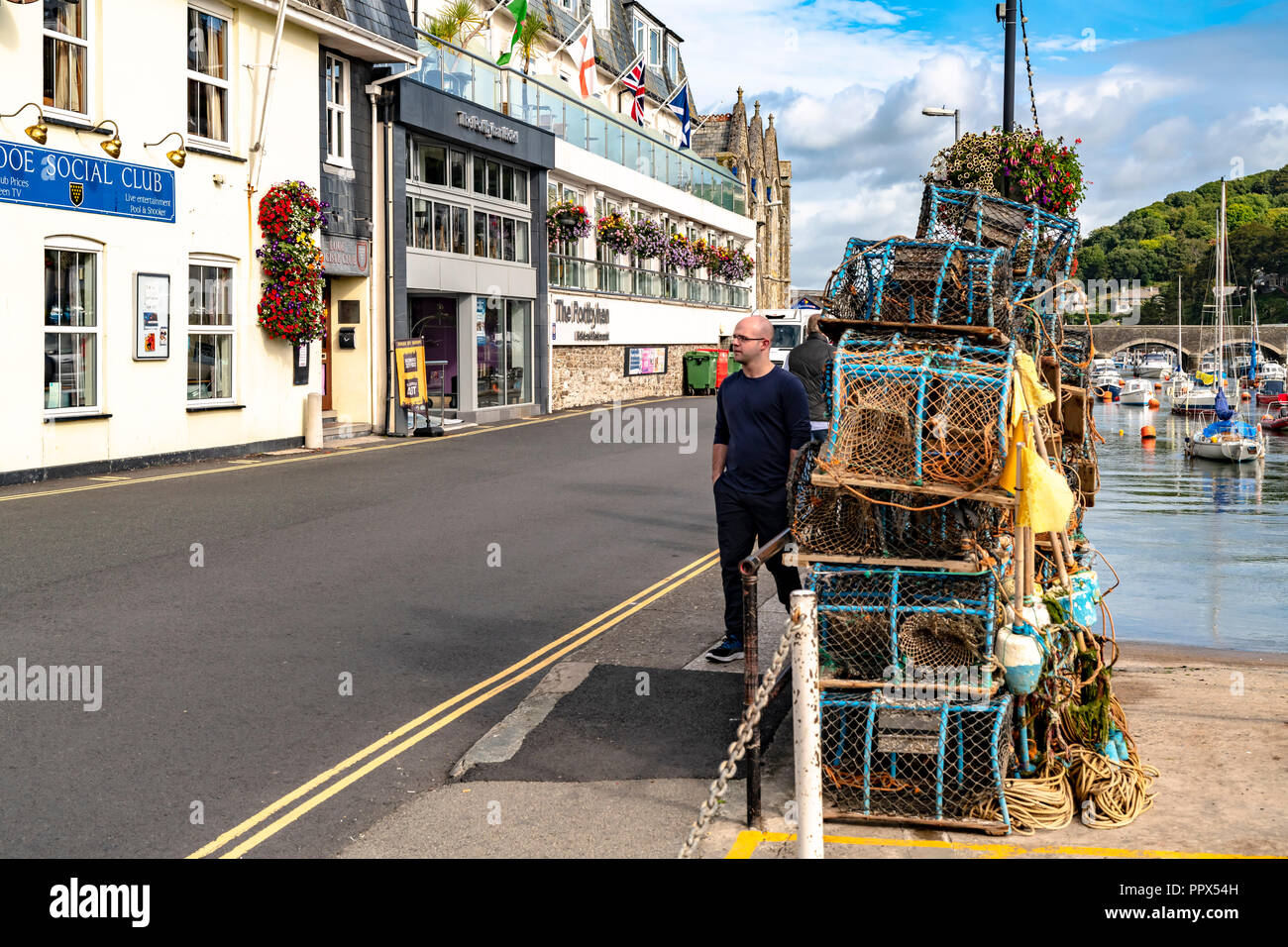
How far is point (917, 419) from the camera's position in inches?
196

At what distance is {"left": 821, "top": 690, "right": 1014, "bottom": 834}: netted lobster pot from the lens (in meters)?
4.96

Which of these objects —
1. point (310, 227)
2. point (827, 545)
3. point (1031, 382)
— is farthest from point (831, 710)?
point (310, 227)

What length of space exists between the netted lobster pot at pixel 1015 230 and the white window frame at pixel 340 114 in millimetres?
16783

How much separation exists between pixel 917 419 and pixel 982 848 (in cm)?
172

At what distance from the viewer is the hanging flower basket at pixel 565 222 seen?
31781 millimetres

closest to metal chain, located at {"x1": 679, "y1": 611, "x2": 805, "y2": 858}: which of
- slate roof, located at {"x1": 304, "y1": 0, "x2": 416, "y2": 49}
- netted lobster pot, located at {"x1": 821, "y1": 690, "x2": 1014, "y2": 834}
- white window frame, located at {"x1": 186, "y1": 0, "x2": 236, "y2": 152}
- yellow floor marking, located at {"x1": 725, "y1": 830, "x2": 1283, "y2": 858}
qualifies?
yellow floor marking, located at {"x1": 725, "y1": 830, "x2": 1283, "y2": 858}

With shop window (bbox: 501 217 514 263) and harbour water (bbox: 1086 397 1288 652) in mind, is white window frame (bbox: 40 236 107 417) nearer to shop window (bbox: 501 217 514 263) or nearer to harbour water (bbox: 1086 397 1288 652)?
harbour water (bbox: 1086 397 1288 652)

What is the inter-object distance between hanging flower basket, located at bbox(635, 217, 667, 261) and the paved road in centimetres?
2347

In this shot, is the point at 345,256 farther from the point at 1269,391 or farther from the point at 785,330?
the point at 1269,391

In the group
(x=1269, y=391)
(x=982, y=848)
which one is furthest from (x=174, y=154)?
(x=1269, y=391)

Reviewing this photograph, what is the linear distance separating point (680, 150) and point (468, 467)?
29355 millimetres

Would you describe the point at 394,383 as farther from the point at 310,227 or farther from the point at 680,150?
the point at 680,150

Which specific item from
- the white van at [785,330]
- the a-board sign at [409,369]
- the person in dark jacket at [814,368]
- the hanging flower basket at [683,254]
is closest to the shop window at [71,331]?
the a-board sign at [409,369]

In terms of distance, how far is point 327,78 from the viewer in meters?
22.0
